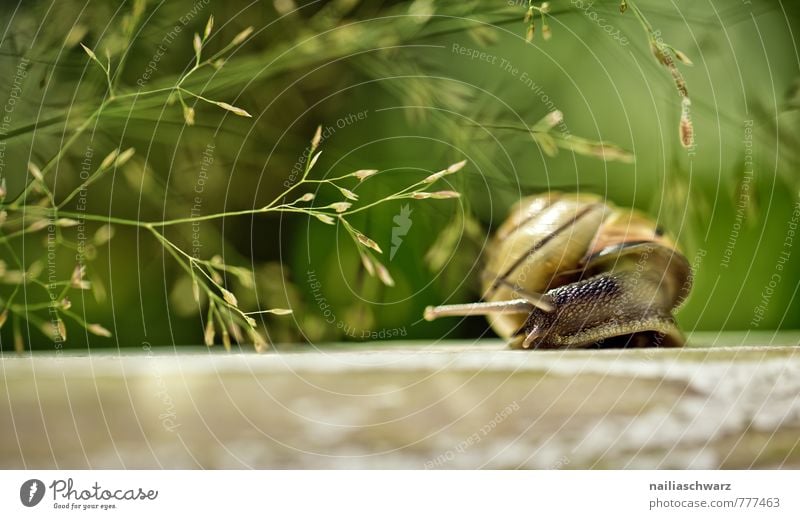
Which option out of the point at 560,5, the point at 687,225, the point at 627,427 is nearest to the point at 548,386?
the point at 627,427

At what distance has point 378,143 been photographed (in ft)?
1.81

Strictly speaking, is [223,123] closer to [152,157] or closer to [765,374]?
[152,157]

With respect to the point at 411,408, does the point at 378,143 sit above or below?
above

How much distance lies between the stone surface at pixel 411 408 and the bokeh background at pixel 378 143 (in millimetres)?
41

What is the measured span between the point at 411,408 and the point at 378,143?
194 mm

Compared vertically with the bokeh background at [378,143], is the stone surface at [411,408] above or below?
below

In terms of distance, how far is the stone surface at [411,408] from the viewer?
19.1 inches

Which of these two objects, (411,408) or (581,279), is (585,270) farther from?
(411,408)

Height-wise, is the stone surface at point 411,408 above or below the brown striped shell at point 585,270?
below

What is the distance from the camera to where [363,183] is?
548mm

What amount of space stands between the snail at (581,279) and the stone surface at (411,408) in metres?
0.03

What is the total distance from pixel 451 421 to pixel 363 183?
0.18 meters

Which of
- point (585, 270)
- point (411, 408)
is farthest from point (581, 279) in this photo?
point (411, 408)

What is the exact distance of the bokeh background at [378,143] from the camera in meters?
0.54
